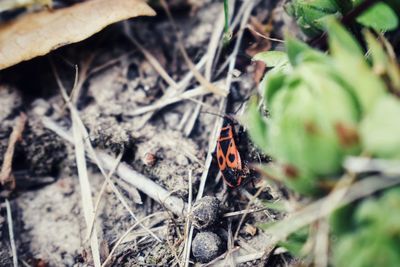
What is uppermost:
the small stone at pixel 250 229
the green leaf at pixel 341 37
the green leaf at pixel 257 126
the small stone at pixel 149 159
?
the green leaf at pixel 341 37

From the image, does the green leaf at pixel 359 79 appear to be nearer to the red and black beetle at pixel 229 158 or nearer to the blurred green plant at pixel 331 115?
the blurred green plant at pixel 331 115

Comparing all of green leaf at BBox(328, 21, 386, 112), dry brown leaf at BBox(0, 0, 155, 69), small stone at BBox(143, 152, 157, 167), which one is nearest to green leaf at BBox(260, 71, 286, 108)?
green leaf at BBox(328, 21, 386, 112)

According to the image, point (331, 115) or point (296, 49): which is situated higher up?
point (296, 49)

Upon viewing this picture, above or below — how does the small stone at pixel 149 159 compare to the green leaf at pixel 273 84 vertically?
below

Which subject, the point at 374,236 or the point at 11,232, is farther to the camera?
the point at 11,232

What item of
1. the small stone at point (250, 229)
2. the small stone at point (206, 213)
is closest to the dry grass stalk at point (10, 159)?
the small stone at point (206, 213)

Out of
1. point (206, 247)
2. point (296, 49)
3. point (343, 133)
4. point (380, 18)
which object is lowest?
point (206, 247)

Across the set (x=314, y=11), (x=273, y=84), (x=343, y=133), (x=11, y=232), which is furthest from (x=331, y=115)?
(x=11, y=232)

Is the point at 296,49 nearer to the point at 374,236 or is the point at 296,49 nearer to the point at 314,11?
the point at 314,11
